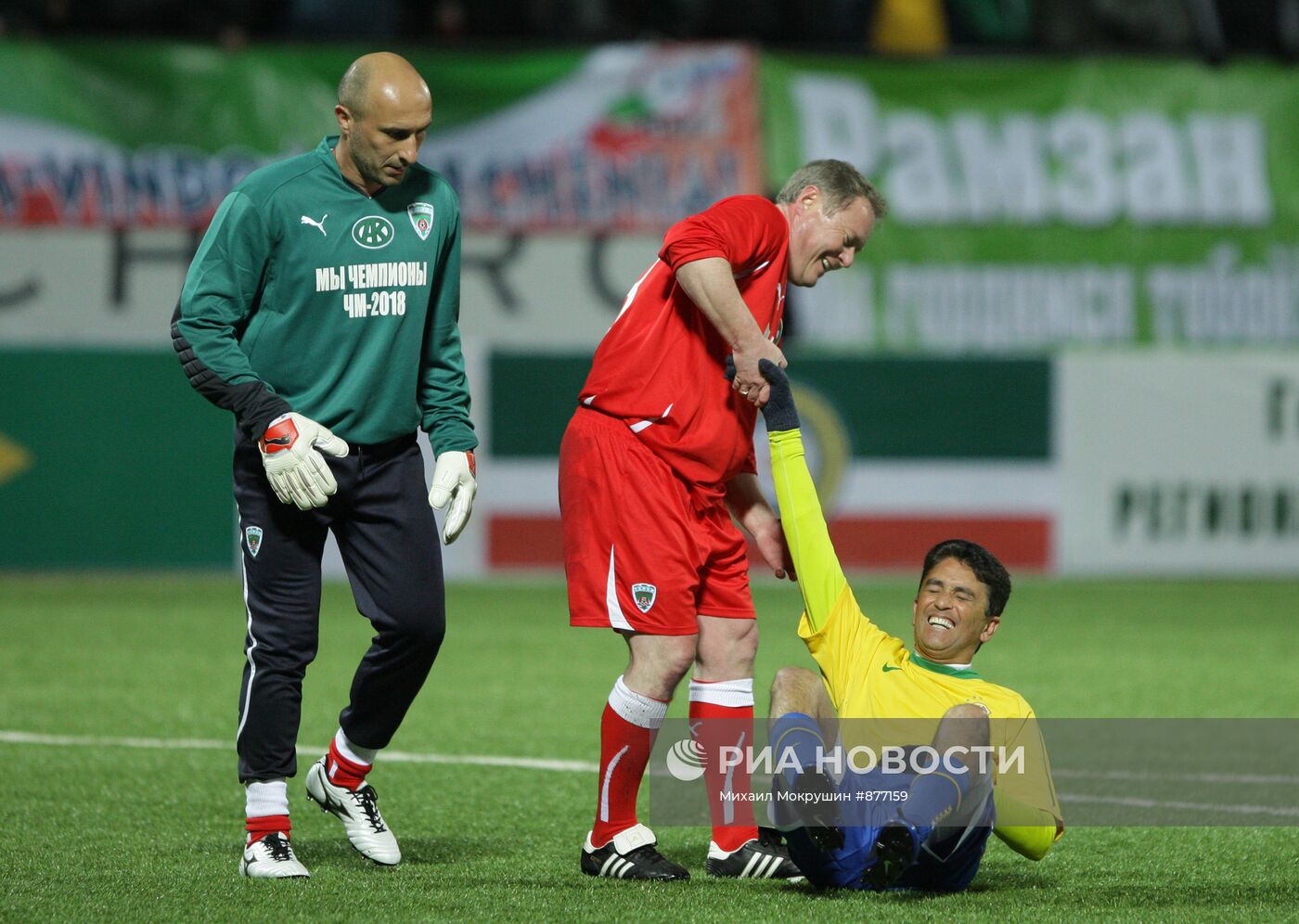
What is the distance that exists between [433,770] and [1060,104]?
10481 millimetres

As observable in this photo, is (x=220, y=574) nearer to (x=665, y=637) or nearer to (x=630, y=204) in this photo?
(x=630, y=204)

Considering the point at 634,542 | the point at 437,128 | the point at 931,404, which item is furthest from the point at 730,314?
the point at 437,128

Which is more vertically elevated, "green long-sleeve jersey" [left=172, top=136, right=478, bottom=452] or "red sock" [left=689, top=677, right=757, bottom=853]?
"green long-sleeve jersey" [left=172, top=136, right=478, bottom=452]

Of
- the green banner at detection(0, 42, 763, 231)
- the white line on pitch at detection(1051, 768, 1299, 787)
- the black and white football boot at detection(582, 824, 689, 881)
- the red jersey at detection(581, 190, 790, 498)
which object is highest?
the green banner at detection(0, 42, 763, 231)

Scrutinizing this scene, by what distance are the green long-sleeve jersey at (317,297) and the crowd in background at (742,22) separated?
33.8 ft

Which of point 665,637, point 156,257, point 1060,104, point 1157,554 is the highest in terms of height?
point 1060,104

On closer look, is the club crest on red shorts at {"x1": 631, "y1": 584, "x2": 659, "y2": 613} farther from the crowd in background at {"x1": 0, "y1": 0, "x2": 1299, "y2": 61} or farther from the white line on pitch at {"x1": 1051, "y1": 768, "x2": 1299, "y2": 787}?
the crowd in background at {"x1": 0, "y1": 0, "x2": 1299, "y2": 61}

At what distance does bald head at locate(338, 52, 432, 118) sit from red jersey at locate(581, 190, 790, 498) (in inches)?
28.9

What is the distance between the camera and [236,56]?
14547 millimetres

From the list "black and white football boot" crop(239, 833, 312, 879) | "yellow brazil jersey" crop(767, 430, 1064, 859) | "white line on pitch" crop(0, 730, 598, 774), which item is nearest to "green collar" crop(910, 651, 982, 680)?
"yellow brazil jersey" crop(767, 430, 1064, 859)

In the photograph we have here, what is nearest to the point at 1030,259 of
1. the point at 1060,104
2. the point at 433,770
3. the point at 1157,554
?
the point at 1060,104

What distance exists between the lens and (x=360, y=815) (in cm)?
500

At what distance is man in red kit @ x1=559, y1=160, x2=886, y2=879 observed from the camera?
15.6 feet

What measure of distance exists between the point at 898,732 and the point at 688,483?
831 millimetres
